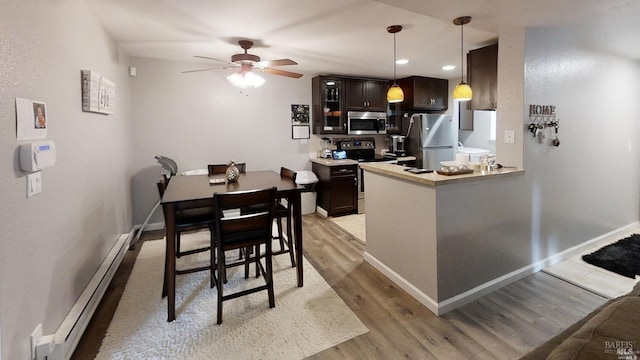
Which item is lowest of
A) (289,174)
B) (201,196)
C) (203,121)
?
(201,196)

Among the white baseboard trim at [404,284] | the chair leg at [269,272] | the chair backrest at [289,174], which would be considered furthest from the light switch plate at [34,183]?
the white baseboard trim at [404,284]

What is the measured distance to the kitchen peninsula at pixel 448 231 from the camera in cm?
217

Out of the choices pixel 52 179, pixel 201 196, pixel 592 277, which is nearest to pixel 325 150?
pixel 201 196

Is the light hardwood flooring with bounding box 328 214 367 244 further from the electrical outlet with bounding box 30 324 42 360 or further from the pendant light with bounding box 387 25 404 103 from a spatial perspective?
the electrical outlet with bounding box 30 324 42 360

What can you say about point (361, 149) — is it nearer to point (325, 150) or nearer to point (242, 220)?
point (325, 150)

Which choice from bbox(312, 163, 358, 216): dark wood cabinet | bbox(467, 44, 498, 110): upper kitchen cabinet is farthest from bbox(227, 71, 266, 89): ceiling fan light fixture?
bbox(467, 44, 498, 110): upper kitchen cabinet

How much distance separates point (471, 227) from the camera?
230cm

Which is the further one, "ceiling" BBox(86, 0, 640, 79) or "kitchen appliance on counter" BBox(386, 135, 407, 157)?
"kitchen appliance on counter" BBox(386, 135, 407, 157)

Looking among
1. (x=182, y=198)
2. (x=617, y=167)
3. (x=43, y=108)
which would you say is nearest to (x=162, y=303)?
(x=182, y=198)

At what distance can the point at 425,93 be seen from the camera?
520 centimetres

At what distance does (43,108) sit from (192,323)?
1.58m

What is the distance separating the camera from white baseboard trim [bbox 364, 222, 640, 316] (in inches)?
86.8

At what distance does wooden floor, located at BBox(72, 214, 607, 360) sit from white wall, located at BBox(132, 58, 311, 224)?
1.72 m

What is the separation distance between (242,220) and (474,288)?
73.3 inches
